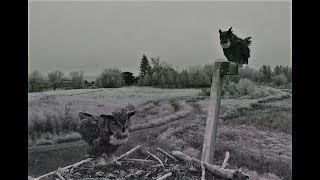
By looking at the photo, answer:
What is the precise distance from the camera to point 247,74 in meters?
4.93

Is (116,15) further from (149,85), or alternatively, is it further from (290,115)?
(290,115)

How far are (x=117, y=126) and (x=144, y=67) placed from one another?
531mm

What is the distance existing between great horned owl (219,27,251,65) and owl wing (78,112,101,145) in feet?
3.93

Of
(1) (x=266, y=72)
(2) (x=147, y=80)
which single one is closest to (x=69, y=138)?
(2) (x=147, y=80)

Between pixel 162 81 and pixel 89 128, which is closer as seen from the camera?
pixel 89 128

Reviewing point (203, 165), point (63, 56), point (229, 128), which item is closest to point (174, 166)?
point (203, 165)

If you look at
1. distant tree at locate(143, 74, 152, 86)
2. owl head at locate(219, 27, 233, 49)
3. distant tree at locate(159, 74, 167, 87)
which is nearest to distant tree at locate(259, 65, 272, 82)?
owl head at locate(219, 27, 233, 49)

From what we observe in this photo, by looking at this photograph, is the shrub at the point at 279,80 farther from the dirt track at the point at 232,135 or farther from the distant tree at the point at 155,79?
the distant tree at the point at 155,79

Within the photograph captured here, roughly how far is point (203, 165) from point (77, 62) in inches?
51.9

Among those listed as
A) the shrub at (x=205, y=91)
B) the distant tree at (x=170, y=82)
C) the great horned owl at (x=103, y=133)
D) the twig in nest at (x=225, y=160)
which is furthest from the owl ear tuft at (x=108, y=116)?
the twig in nest at (x=225, y=160)

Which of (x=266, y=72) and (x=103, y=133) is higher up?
(x=266, y=72)

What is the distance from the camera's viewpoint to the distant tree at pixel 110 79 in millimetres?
4914

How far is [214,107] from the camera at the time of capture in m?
4.89

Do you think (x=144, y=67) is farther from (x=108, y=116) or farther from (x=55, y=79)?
(x=55, y=79)
